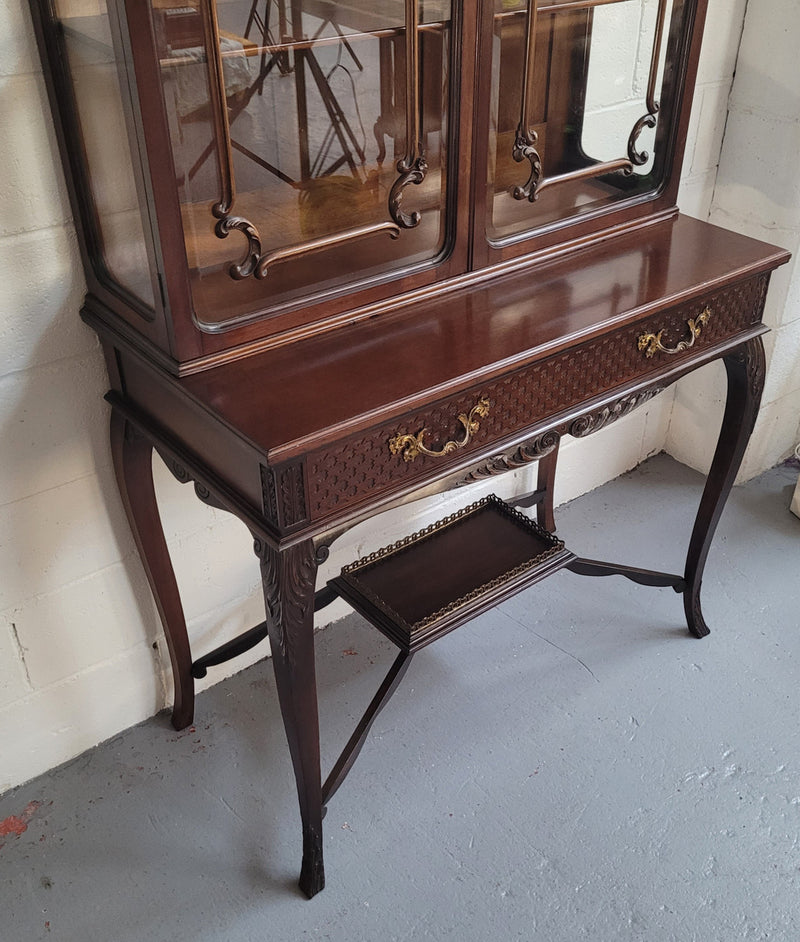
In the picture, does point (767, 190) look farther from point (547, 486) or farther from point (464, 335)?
point (464, 335)

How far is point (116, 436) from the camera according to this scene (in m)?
1.75

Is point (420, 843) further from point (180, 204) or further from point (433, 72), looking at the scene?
point (433, 72)

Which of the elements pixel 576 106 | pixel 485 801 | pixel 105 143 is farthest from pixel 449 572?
pixel 105 143

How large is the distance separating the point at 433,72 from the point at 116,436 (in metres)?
0.82

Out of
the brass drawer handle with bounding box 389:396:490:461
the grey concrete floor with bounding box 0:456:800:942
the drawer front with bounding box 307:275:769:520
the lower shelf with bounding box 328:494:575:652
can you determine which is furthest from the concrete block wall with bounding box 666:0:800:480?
the brass drawer handle with bounding box 389:396:490:461

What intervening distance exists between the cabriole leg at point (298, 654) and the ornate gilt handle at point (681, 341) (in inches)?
28.2

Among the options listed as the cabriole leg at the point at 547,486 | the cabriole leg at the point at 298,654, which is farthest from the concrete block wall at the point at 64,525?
the cabriole leg at the point at 298,654

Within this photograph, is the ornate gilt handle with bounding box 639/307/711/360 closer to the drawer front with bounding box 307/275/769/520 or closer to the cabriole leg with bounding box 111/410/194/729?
the drawer front with bounding box 307/275/769/520

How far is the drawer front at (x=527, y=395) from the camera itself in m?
1.44

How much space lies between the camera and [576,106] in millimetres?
1746

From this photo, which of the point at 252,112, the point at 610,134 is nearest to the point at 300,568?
the point at 252,112

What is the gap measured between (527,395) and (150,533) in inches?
29.7

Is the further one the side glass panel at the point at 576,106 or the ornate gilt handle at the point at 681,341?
the ornate gilt handle at the point at 681,341

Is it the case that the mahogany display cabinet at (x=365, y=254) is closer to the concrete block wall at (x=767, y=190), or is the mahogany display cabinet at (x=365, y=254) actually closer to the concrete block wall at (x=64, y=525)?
the concrete block wall at (x=64, y=525)
